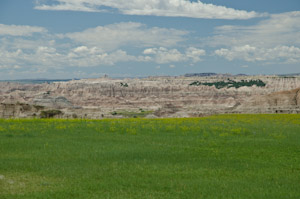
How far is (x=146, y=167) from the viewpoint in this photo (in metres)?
14.1

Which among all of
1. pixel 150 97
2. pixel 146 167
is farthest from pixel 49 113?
pixel 150 97

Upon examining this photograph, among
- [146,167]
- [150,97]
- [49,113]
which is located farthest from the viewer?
[150,97]

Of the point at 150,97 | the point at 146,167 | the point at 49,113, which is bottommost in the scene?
the point at 150,97

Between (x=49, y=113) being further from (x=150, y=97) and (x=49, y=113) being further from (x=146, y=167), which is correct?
(x=150, y=97)

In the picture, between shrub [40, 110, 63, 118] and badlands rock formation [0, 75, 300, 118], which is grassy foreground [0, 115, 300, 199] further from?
badlands rock formation [0, 75, 300, 118]

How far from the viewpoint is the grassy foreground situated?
36.0 feet

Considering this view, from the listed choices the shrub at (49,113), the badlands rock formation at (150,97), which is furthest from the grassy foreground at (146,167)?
the badlands rock formation at (150,97)

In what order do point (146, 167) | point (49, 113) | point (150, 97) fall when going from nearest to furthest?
point (146, 167)
point (49, 113)
point (150, 97)

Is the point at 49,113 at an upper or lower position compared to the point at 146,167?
lower

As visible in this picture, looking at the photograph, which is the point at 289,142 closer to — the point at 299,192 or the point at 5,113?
the point at 299,192

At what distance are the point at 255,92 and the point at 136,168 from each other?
453 ft

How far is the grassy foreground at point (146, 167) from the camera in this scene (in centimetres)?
1096

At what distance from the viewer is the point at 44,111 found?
65.6 meters

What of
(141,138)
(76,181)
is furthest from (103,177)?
(141,138)
